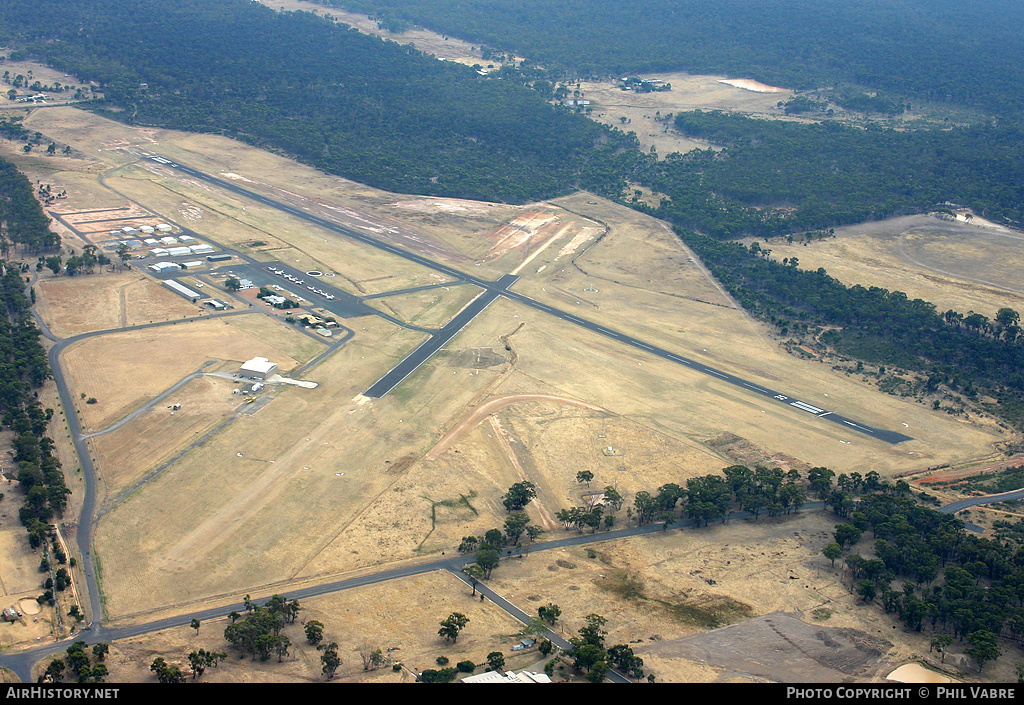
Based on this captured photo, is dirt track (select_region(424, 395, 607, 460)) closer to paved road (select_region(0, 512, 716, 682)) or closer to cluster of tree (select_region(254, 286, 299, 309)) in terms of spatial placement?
paved road (select_region(0, 512, 716, 682))

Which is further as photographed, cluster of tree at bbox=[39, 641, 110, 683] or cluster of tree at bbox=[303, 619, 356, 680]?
cluster of tree at bbox=[303, 619, 356, 680]

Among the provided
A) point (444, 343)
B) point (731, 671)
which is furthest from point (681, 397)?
point (731, 671)

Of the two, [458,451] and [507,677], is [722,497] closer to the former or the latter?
[458,451]

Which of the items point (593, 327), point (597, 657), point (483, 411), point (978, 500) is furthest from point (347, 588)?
point (978, 500)

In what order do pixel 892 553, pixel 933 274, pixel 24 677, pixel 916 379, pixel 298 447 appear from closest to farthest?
1. pixel 24 677
2. pixel 892 553
3. pixel 298 447
4. pixel 916 379
5. pixel 933 274

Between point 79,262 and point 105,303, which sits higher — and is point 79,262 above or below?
above

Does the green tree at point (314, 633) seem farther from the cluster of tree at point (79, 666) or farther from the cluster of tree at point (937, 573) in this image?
the cluster of tree at point (937, 573)

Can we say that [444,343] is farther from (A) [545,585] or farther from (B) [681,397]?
(A) [545,585]

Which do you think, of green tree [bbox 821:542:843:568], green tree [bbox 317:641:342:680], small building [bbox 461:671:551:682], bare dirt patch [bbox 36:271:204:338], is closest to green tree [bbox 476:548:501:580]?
small building [bbox 461:671:551:682]
